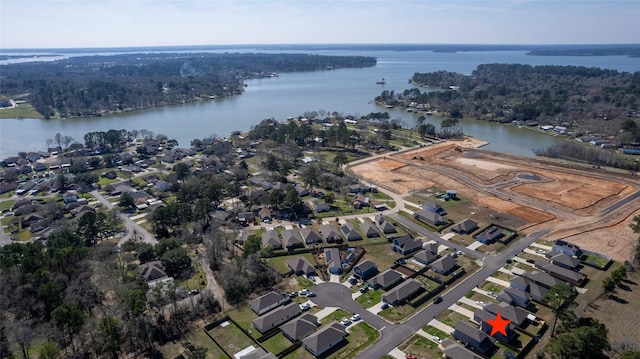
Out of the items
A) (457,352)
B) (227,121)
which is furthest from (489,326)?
(227,121)

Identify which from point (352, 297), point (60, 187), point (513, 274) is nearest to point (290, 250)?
point (352, 297)

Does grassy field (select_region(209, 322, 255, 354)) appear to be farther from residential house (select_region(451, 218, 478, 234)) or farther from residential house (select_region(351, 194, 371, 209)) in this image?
residential house (select_region(451, 218, 478, 234))

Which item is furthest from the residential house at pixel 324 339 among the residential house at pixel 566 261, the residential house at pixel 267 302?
the residential house at pixel 566 261

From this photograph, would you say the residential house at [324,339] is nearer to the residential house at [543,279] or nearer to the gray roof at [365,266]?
the gray roof at [365,266]

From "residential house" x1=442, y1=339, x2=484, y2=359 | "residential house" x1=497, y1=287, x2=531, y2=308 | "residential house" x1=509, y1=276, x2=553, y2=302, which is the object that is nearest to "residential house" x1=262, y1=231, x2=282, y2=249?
"residential house" x1=442, y1=339, x2=484, y2=359

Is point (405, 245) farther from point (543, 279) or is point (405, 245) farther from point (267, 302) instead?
point (267, 302)

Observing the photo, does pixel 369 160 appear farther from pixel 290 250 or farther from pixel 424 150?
pixel 290 250
